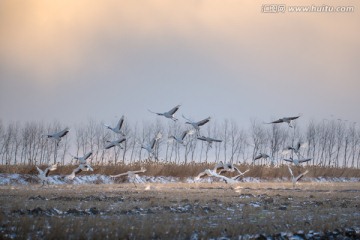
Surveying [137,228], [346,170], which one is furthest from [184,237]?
[346,170]

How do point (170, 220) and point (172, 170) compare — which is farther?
point (172, 170)

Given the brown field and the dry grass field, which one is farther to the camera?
the dry grass field

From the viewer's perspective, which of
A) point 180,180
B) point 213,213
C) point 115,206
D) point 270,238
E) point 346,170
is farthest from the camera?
point 346,170

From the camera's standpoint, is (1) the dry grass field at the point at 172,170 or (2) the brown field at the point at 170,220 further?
(1) the dry grass field at the point at 172,170

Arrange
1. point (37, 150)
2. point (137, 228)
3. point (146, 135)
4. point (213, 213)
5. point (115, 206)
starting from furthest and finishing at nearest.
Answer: point (146, 135)
point (37, 150)
point (115, 206)
point (213, 213)
point (137, 228)

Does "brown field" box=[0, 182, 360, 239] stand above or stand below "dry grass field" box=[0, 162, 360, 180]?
below

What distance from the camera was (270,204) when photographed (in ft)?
49.8

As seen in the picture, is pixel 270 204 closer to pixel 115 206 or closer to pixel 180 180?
pixel 115 206

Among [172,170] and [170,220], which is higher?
[172,170]

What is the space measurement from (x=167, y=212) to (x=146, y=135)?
54.3 m

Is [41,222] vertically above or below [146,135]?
below

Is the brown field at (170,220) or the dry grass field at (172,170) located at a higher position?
the dry grass field at (172,170)

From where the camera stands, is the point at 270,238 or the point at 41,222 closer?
the point at 270,238

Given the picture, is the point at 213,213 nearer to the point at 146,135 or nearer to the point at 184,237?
the point at 184,237
